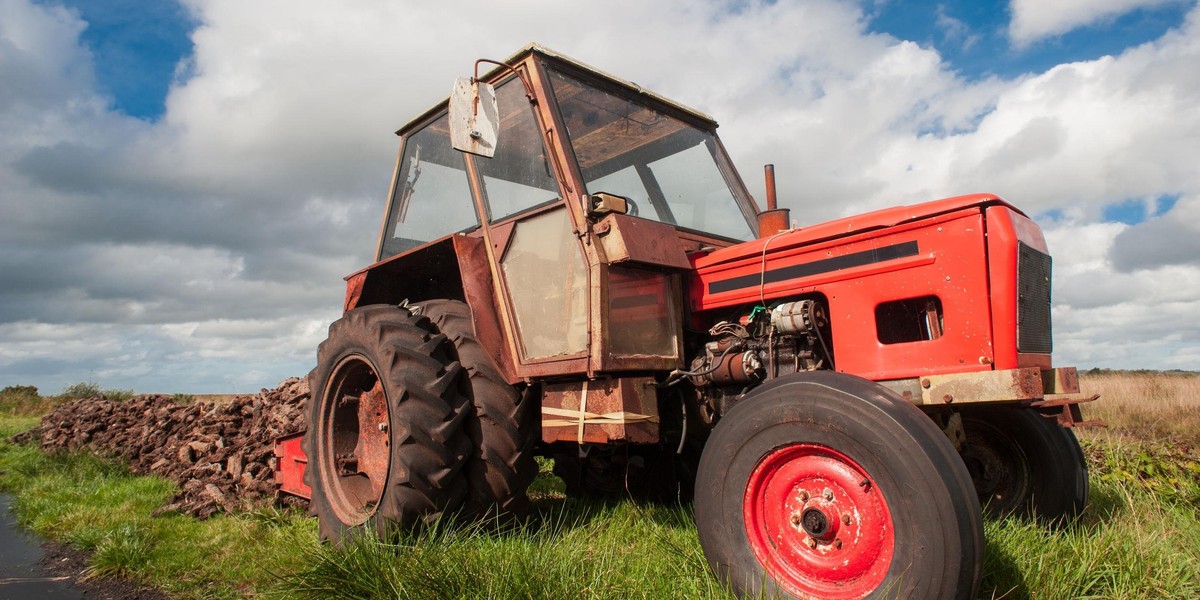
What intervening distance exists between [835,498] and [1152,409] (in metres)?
9.50

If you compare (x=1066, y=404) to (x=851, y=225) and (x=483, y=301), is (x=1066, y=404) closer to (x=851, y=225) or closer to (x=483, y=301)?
(x=851, y=225)

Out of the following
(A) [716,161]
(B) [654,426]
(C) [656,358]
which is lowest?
(B) [654,426]

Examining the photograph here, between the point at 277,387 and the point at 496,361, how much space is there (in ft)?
17.8

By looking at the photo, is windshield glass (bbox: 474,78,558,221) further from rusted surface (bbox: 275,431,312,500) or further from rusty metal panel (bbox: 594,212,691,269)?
rusted surface (bbox: 275,431,312,500)

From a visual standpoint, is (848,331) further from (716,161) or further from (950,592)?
(716,161)

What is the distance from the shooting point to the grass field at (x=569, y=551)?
2.75 meters

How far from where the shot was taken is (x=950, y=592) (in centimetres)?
228

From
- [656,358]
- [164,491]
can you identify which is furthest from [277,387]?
[656,358]

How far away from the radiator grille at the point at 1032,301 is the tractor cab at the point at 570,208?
1.43 metres

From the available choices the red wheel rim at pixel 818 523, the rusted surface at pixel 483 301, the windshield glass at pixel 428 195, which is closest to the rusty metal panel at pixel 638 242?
the rusted surface at pixel 483 301

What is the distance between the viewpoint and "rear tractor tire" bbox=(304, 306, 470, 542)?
3570 millimetres

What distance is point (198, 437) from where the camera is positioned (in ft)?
25.2

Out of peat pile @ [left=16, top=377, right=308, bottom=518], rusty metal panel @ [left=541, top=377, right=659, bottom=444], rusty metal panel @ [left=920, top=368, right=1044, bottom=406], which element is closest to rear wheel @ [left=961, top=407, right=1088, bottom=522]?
rusty metal panel @ [left=920, top=368, right=1044, bottom=406]

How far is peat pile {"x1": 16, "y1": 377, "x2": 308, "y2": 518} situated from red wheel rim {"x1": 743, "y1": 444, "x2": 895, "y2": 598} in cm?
332
